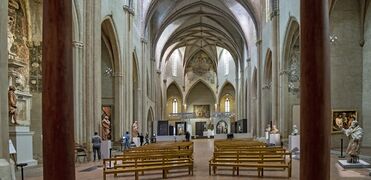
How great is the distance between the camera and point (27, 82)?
16094 mm

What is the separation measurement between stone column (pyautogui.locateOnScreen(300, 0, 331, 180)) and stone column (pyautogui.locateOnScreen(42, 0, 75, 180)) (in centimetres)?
282

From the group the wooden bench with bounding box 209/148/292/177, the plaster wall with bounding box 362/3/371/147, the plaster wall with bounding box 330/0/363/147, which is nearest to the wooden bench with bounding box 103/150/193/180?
the wooden bench with bounding box 209/148/292/177

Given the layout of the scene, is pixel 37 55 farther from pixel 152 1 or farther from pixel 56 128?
pixel 152 1

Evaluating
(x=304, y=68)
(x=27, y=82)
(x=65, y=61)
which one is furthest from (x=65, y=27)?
(x=27, y=82)

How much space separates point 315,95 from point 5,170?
6.59 m

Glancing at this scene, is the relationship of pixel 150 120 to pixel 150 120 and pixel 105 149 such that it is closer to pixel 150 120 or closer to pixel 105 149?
pixel 150 120

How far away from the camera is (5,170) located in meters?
8.30

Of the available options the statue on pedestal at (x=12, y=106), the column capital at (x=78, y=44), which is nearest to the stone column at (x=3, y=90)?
the statue on pedestal at (x=12, y=106)

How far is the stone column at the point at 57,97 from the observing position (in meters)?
4.71

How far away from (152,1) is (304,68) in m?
31.1

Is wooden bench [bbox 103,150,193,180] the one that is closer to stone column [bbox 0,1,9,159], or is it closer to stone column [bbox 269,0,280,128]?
stone column [bbox 0,1,9,159]

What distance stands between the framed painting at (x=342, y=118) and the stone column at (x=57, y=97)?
16.5 meters

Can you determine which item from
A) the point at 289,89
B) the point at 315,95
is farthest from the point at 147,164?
the point at 289,89

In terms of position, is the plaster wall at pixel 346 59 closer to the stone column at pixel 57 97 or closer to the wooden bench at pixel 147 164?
the wooden bench at pixel 147 164
